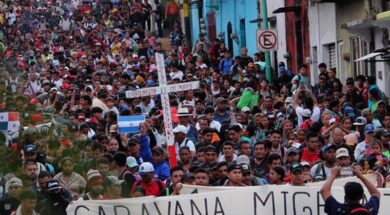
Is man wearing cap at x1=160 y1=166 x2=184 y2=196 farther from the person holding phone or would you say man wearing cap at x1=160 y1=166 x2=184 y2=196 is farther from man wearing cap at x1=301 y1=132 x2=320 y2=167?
man wearing cap at x1=301 y1=132 x2=320 y2=167

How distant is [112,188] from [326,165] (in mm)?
2842

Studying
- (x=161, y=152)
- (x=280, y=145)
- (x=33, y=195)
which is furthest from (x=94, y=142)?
(x=33, y=195)

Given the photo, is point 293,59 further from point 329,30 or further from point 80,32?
point 80,32

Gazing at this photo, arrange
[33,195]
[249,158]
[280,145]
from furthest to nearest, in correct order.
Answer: [280,145] < [249,158] < [33,195]

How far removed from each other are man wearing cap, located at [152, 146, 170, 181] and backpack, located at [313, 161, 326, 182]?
2.14 meters

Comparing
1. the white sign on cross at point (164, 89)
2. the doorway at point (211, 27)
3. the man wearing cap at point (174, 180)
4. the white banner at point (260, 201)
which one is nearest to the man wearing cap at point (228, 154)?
the man wearing cap at point (174, 180)

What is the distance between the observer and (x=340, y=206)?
48.5ft

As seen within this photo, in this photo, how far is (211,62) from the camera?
40.2 metres

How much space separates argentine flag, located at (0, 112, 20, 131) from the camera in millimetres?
21109

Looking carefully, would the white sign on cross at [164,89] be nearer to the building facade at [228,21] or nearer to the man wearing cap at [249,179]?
the man wearing cap at [249,179]

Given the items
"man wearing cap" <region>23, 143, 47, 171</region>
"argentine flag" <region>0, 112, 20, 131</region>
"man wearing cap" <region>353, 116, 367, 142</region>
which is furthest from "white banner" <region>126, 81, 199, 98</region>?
"man wearing cap" <region>23, 143, 47, 171</region>

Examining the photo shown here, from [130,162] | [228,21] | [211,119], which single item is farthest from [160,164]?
[228,21]

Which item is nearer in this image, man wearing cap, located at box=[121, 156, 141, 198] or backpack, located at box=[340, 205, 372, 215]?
backpack, located at box=[340, 205, 372, 215]

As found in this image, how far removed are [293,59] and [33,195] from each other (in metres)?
22.9
